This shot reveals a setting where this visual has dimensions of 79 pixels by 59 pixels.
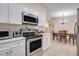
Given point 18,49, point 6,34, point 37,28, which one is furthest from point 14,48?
point 37,28

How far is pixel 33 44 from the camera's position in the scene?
2080 mm

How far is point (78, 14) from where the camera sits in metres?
1.91

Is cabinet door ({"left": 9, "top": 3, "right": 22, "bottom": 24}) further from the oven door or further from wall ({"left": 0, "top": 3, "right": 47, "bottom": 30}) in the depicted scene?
the oven door

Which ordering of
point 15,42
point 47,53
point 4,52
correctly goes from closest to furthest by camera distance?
point 4,52 < point 15,42 < point 47,53

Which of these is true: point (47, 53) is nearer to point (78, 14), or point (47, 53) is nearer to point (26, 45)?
point (26, 45)

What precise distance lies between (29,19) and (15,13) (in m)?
0.29

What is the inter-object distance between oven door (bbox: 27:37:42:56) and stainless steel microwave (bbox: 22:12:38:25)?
35cm

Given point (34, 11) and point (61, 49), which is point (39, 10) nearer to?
point (34, 11)

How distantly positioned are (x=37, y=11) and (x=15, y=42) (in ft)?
2.32

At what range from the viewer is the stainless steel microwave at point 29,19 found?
193 centimetres

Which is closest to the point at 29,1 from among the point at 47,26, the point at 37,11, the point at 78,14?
the point at 37,11

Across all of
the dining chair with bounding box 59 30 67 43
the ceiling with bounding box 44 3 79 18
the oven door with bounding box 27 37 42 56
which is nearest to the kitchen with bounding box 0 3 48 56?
the oven door with bounding box 27 37 42 56

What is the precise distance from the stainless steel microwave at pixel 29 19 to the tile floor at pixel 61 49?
55 cm

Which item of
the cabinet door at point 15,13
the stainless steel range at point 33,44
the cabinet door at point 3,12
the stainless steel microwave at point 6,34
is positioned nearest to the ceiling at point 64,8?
the cabinet door at point 15,13
